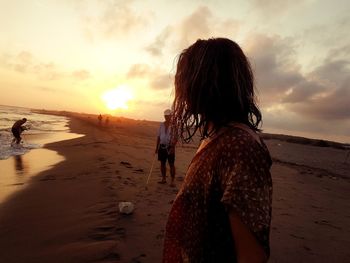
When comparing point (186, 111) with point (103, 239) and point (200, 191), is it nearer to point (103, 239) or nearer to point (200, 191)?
point (200, 191)

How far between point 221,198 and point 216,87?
0.48 meters

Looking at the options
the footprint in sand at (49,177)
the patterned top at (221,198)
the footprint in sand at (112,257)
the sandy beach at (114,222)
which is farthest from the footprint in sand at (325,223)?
the footprint in sand at (49,177)

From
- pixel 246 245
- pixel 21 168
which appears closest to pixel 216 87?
pixel 246 245

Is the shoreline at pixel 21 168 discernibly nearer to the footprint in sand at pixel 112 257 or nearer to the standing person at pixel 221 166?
the footprint in sand at pixel 112 257

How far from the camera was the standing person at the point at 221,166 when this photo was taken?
49.6 inches

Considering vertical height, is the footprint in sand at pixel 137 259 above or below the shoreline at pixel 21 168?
above

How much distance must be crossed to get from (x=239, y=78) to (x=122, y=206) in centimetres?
532

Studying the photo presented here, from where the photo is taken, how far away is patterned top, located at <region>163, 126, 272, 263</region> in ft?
4.13

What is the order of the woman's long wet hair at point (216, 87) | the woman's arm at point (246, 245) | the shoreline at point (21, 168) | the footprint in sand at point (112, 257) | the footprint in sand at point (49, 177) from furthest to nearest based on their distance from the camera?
the footprint in sand at point (49, 177) < the shoreline at point (21, 168) < the footprint in sand at point (112, 257) < the woman's long wet hair at point (216, 87) < the woman's arm at point (246, 245)

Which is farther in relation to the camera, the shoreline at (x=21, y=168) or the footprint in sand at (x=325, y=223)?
the shoreline at (x=21, y=168)

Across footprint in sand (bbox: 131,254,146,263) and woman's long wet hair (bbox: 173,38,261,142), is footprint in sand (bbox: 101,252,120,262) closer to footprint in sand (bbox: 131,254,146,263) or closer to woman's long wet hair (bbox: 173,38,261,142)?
footprint in sand (bbox: 131,254,146,263)

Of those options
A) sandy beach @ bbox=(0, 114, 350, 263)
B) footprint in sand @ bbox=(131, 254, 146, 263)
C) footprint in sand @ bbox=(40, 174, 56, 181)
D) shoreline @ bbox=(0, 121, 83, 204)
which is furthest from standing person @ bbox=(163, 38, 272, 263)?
footprint in sand @ bbox=(40, 174, 56, 181)

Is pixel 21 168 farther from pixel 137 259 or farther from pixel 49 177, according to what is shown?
pixel 137 259

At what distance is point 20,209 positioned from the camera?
7047 millimetres
